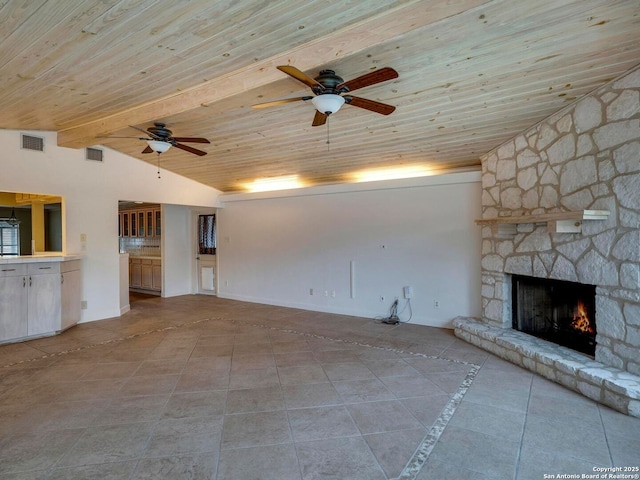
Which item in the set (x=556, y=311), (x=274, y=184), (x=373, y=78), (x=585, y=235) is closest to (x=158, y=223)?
(x=274, y=184)

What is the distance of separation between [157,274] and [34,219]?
8.71 ft

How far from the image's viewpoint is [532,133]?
4.06 meters

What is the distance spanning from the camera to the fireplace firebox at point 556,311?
11.9ft

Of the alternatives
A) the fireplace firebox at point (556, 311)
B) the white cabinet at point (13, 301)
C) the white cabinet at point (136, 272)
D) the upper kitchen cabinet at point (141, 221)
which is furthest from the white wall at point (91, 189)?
the fireplace firebox at point (556, 311)

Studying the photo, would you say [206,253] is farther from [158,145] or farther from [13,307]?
[158,145]

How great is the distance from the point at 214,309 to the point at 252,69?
4.88 m

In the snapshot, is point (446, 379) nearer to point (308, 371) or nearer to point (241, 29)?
point (308, 371)

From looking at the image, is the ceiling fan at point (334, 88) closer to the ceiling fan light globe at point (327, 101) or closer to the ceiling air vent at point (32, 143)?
the ceiling fan light globe at point (327, 101)

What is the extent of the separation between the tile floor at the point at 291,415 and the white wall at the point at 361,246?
118cm

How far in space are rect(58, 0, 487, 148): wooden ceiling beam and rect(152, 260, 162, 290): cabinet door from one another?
4.48 metres

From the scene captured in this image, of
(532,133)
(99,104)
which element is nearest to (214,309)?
(99,104)

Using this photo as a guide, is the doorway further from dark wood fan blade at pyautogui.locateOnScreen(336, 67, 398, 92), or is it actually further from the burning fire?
the burning fire

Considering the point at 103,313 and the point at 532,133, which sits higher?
the point at 532,133

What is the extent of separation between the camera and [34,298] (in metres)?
4.73
